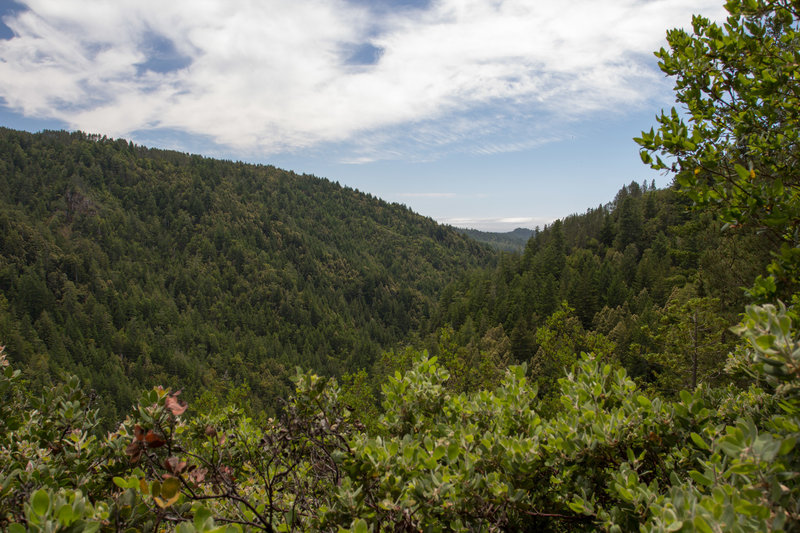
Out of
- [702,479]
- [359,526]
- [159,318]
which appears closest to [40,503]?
[359,526]

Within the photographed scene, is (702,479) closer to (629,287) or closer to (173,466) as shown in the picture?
(173,466)

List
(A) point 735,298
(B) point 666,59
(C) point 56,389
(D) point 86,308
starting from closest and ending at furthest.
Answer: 1. (B) point 666,59
2. (C) point 56,389
3. (A) point 735,298
4. (D) point 86,308

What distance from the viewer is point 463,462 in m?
2.92

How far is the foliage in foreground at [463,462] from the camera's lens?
1.87 metres

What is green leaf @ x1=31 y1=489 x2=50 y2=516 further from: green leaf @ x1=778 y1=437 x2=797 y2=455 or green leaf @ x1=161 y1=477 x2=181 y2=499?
green leaf @ x1=778 y1=437 x2=797 y2=455

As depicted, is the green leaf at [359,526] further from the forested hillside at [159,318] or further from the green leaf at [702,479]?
the forested hillside at [159,318]

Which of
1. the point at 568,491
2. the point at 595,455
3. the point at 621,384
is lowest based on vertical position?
the point at 568,491

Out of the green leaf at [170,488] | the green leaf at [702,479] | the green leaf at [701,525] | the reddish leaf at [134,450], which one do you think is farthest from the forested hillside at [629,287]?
the reddish leaf at [134,450]

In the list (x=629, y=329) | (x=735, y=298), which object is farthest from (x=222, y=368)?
(x=735, y=298)

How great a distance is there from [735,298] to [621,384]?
14305mm

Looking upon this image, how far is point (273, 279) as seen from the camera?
196 metres

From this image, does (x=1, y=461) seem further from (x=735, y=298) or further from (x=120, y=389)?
(x=120, y=389)

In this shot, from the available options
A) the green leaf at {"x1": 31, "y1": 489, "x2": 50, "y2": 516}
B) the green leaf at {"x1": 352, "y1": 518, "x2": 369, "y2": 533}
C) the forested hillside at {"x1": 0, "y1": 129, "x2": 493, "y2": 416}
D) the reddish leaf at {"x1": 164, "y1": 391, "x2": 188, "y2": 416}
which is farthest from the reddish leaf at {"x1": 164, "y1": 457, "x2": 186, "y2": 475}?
the forested hillside at {"x1": 0, "y1": 129, "x2": 493, "y2": 416}

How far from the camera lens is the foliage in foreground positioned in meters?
1.87
